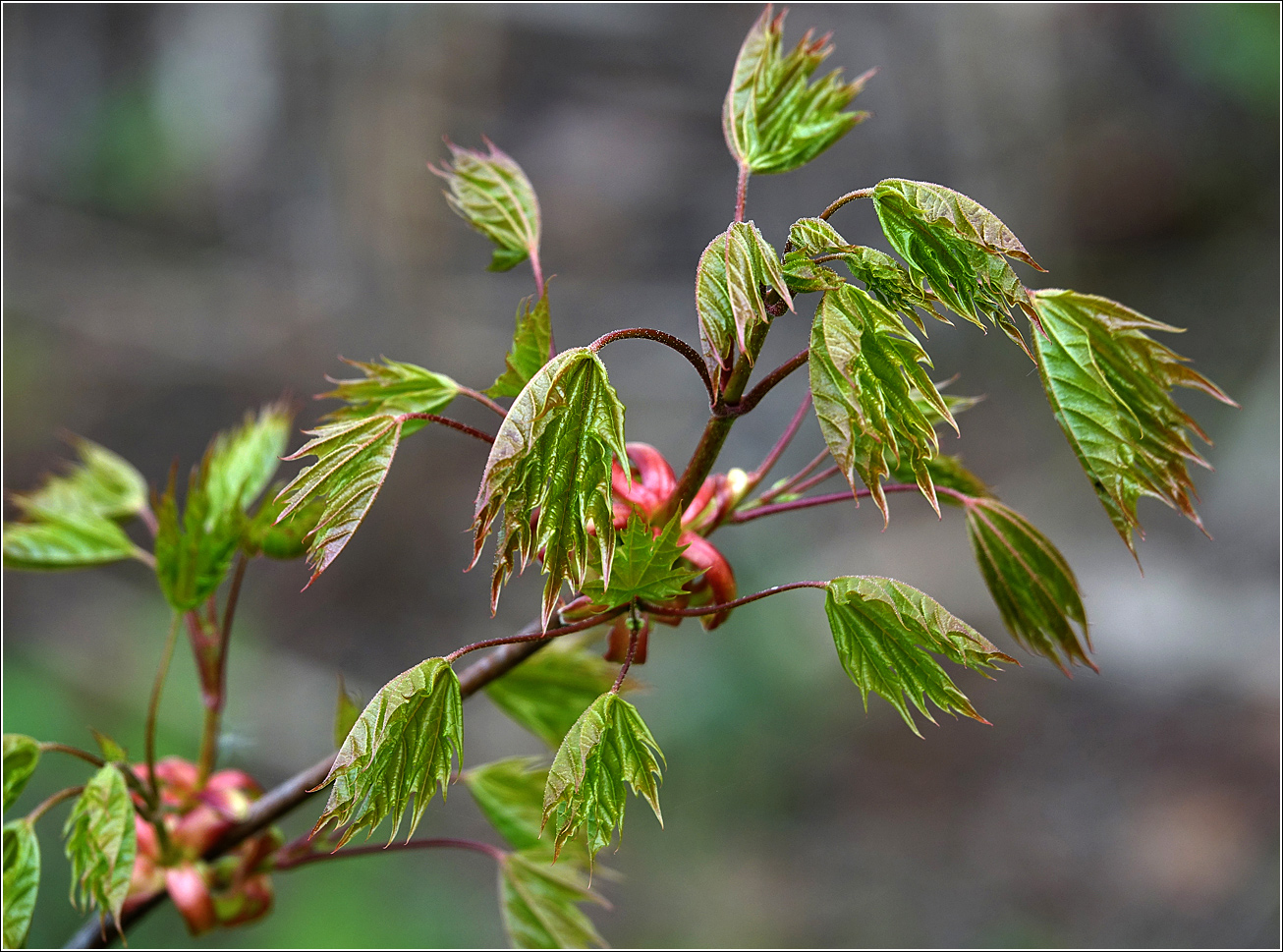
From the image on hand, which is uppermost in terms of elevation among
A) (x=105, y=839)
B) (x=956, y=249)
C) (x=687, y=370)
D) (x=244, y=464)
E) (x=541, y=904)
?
(x=687, y=370)

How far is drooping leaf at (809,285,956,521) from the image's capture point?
1.38 ft

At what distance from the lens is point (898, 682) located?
1.59 ft

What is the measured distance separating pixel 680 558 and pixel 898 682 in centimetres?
13

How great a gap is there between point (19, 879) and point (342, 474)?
0.38m

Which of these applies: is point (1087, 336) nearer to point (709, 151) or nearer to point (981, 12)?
point (709, 151)

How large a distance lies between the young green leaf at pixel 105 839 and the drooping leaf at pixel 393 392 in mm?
268

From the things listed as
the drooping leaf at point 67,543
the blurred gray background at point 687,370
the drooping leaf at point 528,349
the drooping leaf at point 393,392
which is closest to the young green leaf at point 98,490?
the drooping leaf at point 67,543

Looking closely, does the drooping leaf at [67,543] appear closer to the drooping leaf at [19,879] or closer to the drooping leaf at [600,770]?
the drooping leaf at [19,879]

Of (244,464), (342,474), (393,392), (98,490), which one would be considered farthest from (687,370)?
(342,474)

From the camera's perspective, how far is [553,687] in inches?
30.7

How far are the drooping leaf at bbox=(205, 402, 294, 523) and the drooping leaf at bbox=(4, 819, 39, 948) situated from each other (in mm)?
236

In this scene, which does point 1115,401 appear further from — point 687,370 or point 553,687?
point 687,370

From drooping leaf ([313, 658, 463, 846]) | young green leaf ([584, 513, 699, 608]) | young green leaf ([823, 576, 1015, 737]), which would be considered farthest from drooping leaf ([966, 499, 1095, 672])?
drooping leaf ([313, 658, 463, 846])

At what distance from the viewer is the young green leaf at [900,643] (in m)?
0.45
